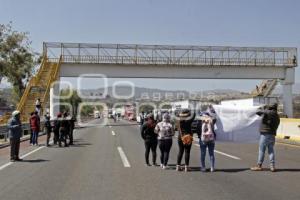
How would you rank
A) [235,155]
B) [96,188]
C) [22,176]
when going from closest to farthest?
[96,188] → [22,176] → [235,155]

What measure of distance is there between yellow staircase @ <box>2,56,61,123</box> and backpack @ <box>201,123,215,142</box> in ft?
109

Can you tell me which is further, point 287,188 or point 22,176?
point 22,176

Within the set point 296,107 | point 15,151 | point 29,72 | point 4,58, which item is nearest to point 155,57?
point 29,72

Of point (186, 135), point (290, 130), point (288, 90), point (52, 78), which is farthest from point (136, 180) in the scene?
point (288, 90)

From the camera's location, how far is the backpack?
14.8 metres

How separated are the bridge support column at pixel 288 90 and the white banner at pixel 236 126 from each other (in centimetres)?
4362

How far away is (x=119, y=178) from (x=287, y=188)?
13.1ft

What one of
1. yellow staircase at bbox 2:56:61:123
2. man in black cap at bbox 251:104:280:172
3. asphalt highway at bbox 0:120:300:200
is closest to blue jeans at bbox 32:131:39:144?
asphalt highway at bbox 0:120:300:200

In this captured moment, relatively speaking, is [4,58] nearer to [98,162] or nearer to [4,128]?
[4,128]

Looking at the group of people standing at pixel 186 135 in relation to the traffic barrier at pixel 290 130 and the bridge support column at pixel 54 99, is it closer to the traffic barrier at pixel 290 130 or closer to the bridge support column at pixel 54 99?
the traffic barrier at pixel 290 130

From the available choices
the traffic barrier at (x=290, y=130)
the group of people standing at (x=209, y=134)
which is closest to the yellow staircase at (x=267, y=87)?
the traffic barrier at (x=290, y=130)

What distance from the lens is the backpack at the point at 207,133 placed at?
1481 centimetres

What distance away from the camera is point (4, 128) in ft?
105

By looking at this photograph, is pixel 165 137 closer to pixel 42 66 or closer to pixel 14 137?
pixel 14 137
